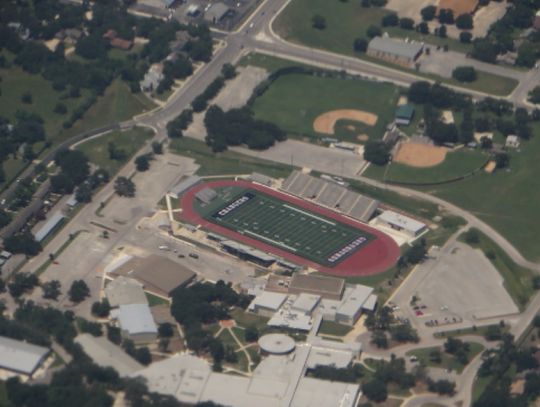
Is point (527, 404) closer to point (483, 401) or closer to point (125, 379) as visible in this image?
point (483, 401)

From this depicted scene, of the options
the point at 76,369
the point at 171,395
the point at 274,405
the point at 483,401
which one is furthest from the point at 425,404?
the point at 76,369

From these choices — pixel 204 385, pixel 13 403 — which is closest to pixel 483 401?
pixel 204 385

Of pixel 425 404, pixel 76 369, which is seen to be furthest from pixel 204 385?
pixel 425 404

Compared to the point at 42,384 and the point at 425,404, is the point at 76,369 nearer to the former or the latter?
the point at 42,384

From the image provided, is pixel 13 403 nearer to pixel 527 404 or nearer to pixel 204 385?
pixel 204 385
